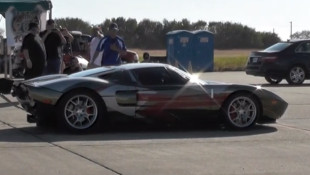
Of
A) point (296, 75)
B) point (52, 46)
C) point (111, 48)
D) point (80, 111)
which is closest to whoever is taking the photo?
point (80, 111)

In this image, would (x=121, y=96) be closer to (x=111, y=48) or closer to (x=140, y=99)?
(x=140, y=99)

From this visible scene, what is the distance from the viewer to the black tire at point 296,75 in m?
21.0

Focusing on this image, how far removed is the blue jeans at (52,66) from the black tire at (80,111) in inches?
157

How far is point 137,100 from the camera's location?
33.7ft

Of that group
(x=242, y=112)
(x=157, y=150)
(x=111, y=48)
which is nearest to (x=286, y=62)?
(x=111, y=48)

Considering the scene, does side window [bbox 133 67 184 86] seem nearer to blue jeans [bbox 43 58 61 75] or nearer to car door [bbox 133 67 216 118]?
car door [bbox 133 67 216 118]

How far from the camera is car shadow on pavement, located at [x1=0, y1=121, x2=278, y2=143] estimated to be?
9.68 metres

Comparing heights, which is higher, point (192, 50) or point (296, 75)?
point (192, 50)

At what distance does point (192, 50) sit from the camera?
1262 inches

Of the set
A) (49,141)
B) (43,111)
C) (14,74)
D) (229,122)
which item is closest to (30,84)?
(43,111)

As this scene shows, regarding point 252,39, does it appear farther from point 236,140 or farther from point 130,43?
point 236,140

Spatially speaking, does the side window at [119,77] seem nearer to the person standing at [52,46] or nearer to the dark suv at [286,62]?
the person standing at [52,46]

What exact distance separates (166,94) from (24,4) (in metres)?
8.14

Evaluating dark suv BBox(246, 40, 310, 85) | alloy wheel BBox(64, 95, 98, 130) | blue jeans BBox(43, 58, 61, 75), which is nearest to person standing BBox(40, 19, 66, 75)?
blue jeans BBox(43, 58, 61, 75)
